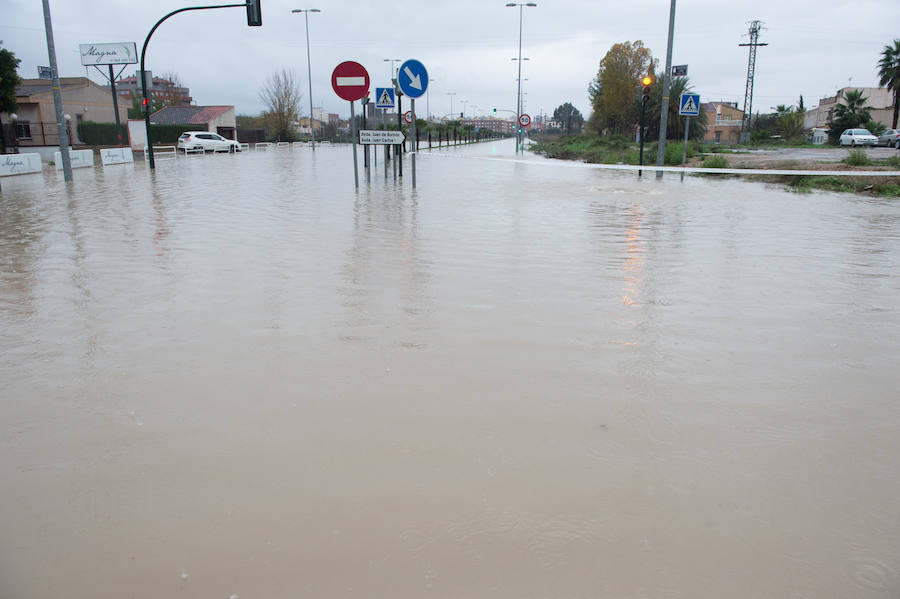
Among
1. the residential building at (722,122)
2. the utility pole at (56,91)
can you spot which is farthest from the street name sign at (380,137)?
the residential building at (722,122)

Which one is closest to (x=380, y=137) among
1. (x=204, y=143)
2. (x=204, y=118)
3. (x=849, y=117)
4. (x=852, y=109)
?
(x=204, y=143)

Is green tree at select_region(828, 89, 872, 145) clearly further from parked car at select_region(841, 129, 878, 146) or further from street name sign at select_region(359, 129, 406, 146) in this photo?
street name sign at select_region(359, 129, 406, 146)

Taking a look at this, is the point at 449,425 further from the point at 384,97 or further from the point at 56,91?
the point at 56,91

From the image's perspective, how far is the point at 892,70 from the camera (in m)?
54.1

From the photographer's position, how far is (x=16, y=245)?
8641 mm

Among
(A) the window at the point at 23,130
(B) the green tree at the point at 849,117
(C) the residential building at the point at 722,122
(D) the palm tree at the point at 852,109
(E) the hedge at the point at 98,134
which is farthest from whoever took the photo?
(C) the residential building at the point at 722,122

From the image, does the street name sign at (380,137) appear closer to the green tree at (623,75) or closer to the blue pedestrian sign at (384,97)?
the blue pedestrian sign at (384,97)

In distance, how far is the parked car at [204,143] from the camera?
4391 centimetres

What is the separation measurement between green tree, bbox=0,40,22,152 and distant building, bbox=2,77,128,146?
4.64 m

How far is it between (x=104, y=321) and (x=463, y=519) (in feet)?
12.8

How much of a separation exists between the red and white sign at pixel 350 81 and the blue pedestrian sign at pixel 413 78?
31.1 inches

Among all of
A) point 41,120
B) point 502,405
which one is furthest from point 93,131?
point 502,405

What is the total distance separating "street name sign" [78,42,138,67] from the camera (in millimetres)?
45812

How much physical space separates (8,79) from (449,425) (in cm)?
3811
